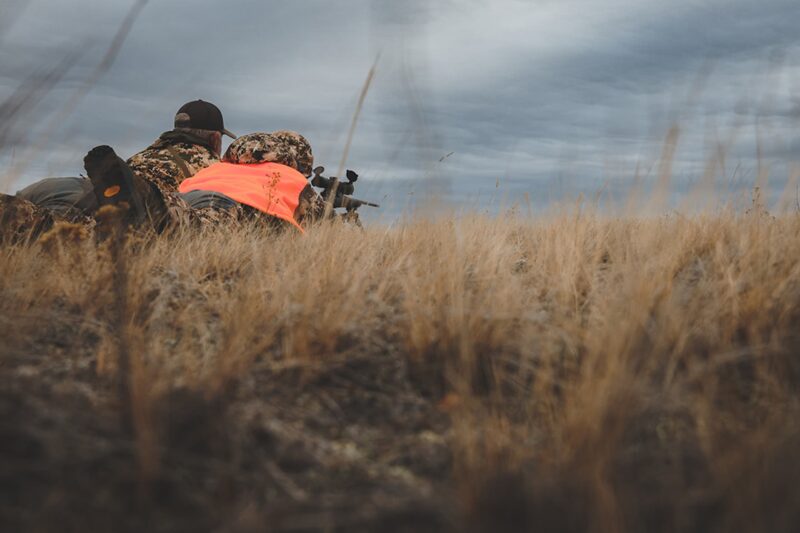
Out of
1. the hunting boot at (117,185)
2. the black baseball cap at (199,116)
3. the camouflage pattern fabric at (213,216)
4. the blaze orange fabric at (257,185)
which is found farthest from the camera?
the black baseball cap at (199,116)

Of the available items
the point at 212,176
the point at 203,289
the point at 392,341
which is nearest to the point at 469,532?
the point at 392,341

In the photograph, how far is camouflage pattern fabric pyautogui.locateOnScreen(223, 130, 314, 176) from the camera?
677cm

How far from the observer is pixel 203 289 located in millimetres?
3143

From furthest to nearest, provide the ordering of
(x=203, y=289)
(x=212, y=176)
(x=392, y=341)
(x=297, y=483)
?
(x=212, y=176)
(x=203, y=289)
(x=392, y=341)
(x=297, y=483)

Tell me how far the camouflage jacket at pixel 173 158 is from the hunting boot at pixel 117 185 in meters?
2.01

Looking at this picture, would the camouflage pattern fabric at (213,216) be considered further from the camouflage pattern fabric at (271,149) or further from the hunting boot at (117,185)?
the camouflage pattern fabric at (271,149)

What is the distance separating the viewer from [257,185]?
20.1ft

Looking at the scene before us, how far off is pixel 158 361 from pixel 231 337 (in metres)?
0.28

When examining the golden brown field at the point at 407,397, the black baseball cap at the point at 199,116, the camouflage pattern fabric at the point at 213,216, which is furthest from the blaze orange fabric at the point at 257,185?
the golden brown field at the point at 407,397

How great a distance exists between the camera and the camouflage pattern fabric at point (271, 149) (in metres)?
6.77

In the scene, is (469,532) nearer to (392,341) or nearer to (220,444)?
(220,444)

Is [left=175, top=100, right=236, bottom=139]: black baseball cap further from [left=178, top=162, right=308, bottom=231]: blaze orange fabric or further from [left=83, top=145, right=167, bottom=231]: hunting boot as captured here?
[left=83, top=145, right=167, bottom=231]: hunting boot

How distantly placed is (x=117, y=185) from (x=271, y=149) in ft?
8.79

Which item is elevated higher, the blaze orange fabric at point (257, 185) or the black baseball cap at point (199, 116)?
the black baseball cap at point (199, 116)
